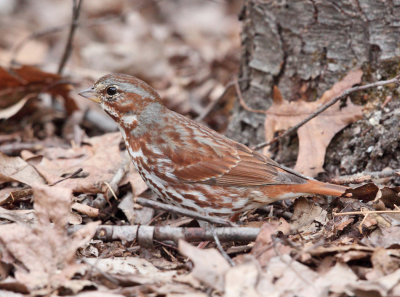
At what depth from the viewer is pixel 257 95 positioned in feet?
18.5

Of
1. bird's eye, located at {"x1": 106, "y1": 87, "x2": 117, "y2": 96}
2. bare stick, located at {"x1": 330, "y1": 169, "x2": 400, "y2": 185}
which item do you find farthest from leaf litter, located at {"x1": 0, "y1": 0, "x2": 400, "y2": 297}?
bird's eye, located at {"x1": 106, "y1": 87, "x2": 117, "y2": 96}

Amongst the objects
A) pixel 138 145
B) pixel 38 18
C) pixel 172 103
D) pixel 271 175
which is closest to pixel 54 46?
pixel 38 18

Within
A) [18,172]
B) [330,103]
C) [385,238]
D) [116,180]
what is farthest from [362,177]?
[18,172]

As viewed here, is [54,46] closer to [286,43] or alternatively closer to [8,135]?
[8,135]

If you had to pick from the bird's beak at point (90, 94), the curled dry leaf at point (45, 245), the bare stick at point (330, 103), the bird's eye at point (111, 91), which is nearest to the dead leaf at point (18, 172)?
the bird's beak at point (90, 94)

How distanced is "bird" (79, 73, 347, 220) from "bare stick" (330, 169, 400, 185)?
40cm

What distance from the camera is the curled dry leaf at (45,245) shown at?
11.1 feet

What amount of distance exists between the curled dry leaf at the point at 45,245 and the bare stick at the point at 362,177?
226 centimetres

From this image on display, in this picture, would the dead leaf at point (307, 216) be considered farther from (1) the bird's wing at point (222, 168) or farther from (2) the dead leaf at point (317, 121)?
(2) the dead leaf at point (317, 121)

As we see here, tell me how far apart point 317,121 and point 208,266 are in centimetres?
234

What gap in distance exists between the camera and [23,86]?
6434 mm

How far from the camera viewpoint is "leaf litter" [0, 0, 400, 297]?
130 inches

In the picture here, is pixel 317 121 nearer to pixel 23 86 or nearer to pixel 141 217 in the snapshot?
pixel 141 217

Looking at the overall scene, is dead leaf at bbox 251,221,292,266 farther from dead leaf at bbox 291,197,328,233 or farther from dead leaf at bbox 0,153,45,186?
dead leaf at bbox 0,153,45,186
